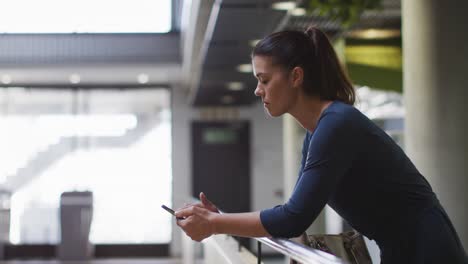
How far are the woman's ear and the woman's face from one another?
0.04 feet

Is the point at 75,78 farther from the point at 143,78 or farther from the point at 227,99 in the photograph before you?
the point at 227,99

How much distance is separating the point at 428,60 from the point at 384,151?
2207mm

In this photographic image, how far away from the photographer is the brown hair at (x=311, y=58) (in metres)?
1.69

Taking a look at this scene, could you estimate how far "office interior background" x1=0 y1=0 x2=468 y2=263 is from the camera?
9.77 metres

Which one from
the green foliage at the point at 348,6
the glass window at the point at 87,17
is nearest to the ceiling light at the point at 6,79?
the glass window at the point at 87,17

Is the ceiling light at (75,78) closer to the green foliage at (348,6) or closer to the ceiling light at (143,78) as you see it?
the ceiling light at (143,78)

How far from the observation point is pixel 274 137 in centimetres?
1455

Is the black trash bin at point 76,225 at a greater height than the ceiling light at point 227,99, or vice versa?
the ceiling light at point 227,99

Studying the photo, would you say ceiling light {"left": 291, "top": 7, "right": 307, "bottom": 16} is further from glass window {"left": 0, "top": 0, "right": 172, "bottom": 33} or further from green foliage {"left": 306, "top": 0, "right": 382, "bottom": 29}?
glass window {"left": 0, "top": 0, "right": 172, "bottom": 33}

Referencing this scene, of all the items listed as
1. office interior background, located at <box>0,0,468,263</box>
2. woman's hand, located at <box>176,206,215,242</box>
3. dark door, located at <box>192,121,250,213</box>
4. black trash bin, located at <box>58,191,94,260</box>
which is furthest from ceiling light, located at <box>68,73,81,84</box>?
woman's hand, located at <box>176,206,215,242</box>

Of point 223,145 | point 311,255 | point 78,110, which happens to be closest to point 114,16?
point 78,110

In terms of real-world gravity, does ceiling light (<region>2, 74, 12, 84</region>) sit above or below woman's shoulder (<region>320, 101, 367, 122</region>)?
above

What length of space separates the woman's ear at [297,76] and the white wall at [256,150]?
12.6 metres

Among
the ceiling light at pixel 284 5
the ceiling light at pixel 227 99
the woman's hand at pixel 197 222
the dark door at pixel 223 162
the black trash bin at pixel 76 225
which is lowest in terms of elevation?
the black trash bin at pixel 76 225
